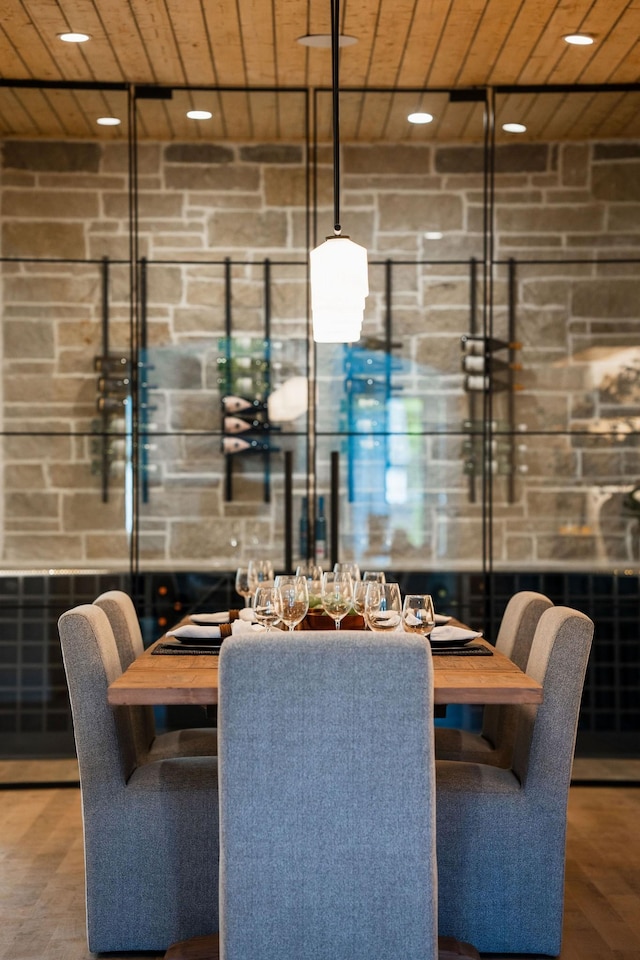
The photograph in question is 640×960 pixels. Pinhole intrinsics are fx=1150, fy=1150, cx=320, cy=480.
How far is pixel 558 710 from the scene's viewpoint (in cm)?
279

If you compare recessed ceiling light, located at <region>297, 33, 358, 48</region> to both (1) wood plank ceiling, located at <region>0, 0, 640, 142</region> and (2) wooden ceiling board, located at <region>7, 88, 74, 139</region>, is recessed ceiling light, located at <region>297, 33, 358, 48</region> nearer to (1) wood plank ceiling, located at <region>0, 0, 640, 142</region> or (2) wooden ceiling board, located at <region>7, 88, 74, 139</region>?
(1) wood plank ceiling, located at <region>0, 0, 640, 142</region>

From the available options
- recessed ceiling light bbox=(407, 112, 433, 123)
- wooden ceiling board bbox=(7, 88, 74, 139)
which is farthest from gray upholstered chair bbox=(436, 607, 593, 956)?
wooden ceiling board bbox=(7, 88, 74, 139)

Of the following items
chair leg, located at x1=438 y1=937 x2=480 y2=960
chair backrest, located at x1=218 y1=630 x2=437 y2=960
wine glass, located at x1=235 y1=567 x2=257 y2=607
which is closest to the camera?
chair backrest, located at x1=218 y1=630 x2=437 y2=960

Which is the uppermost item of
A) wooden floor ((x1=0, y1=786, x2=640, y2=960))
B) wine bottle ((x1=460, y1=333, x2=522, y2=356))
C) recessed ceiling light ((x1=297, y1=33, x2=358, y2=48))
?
recessed ceiling light ((x1=297, y1=33, x2=358, y2=48))

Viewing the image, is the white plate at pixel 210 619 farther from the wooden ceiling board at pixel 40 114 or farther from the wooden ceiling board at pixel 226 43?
the wooden ceiling board at pixel 40 114

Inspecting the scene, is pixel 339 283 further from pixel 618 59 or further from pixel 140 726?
pixel 618 59

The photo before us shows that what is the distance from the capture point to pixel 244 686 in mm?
2145

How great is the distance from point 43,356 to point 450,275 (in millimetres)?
1769

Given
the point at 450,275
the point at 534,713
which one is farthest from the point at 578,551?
the point at 534,713

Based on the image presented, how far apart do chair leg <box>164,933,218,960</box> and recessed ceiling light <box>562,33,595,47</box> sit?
3.31 meters

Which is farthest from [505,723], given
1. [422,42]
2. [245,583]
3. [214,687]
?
[422,42]

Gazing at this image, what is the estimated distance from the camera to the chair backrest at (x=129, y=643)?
3318 mm

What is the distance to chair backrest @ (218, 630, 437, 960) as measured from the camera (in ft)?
7.00

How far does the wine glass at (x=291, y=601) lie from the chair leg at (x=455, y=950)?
0.87 m
